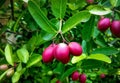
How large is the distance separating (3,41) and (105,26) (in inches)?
48.6

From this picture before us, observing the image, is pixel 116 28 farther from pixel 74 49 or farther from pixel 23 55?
pixel 23 55

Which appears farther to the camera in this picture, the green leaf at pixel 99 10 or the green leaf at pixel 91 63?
the green leaf at pixel 91 63

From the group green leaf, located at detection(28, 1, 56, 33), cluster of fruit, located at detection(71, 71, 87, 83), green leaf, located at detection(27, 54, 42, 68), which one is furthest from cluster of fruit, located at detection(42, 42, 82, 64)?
cluster of fruit, located at detection(71, 71, 87, 83)

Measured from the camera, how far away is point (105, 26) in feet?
3.30

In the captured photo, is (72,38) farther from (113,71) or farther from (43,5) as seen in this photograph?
(113,71)

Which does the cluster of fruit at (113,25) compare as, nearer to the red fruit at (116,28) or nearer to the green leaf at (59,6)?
the red fruit at (116,28)

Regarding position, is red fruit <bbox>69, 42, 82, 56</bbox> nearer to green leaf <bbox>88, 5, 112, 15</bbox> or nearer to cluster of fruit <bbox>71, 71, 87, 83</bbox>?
green leaf <bbox>88, 5, 112, 15</bbox>

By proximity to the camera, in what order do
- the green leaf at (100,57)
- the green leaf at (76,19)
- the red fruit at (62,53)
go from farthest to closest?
the green leaf at (100,57), the green leaf at (76,19), the red fruit at (62,53)

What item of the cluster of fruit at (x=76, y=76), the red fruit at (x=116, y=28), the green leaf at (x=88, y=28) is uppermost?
the red fruit at (x=116, y=28)

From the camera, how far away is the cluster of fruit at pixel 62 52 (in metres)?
0.89

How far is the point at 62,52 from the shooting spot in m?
0.89

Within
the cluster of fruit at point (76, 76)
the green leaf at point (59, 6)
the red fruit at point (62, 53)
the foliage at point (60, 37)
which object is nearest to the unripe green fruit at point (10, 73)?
the foliage at point (60, 37)

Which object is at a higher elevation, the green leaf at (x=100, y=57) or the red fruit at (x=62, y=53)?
the red fruit at (x=62, y=53)

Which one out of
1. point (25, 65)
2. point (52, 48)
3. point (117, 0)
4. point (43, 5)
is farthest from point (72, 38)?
point (52, 48)
